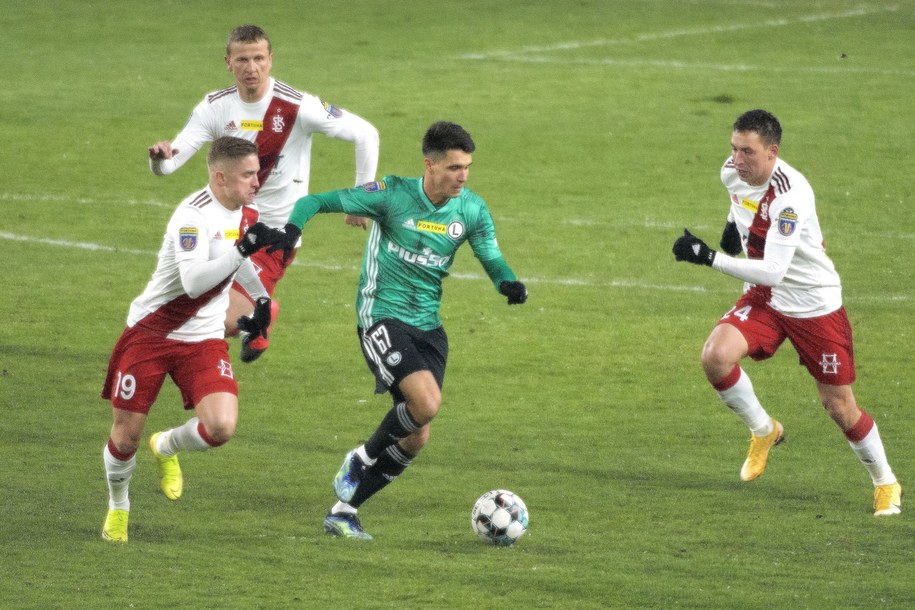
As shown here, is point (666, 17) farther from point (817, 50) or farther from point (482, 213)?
point (482, 213)

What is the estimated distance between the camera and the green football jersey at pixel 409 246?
8578 mm

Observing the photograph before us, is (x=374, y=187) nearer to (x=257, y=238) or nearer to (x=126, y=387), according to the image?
(x=257, y=238)

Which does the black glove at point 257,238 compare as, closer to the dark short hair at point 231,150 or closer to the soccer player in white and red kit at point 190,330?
the soccer player in white and red kit at point 190,330

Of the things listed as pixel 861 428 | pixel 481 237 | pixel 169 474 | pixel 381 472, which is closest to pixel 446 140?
pixel 481 237

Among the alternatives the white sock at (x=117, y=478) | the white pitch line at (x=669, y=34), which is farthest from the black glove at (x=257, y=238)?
the white pitch line at (x=669, y=34)

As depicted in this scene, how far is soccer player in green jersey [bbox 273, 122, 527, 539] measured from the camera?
8328 millimetres

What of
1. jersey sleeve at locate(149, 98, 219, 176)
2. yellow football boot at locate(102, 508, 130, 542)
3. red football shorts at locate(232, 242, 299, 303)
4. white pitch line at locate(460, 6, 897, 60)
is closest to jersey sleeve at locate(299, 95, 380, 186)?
jersey sleeve at locate(149, 98, 219, 176)

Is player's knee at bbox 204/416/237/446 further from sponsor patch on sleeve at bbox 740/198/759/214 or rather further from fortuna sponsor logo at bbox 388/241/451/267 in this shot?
sponsor patch on sleeve at bbox 740/198/759/214

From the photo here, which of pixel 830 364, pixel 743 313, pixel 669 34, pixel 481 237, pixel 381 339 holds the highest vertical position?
pixel 669 34

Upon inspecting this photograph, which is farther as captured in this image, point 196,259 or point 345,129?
point 345,129

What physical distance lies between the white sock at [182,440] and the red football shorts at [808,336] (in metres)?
3.10

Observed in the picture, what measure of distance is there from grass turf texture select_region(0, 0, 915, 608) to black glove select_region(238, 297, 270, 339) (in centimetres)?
105

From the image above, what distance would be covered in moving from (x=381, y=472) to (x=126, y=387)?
1374 mm

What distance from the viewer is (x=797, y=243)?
29.6 feet
